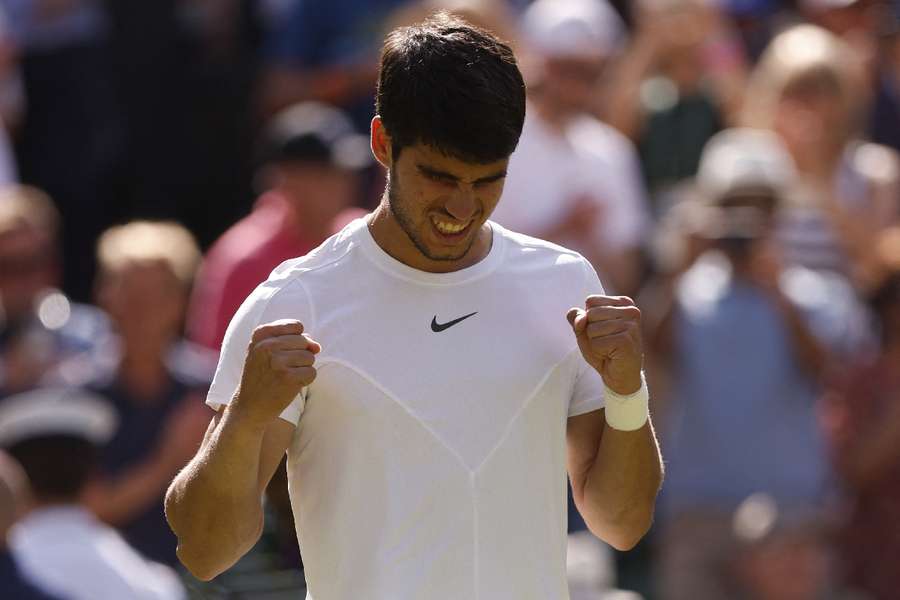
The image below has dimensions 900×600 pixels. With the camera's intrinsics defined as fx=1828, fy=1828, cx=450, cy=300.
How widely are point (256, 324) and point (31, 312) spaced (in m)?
4.39

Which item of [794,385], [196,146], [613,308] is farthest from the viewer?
[196,146]

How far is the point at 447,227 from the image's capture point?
320 centimetres

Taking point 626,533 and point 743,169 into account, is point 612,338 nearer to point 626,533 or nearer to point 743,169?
point 626,533

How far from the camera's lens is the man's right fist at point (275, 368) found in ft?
9.91

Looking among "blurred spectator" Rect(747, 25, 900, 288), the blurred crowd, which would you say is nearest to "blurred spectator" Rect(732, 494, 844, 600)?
the blurred crowd

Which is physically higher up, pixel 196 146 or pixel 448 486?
pixel 448 486

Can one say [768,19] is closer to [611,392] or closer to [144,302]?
[144,302]

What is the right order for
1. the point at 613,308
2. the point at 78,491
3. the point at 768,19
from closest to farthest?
the point at 613,308
the point at 78,491
the point at 768,19

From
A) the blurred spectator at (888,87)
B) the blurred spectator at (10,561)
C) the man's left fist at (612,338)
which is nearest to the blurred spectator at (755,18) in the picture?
the blurred spectator at (888,87)

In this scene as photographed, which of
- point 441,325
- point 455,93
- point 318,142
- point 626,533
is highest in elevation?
point 455,93

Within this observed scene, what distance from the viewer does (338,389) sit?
126 inches

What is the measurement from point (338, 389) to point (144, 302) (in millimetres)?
4029

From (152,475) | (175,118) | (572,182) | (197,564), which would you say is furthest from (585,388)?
(175,118)

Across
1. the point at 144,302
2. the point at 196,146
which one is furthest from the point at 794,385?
the point at 196,146
